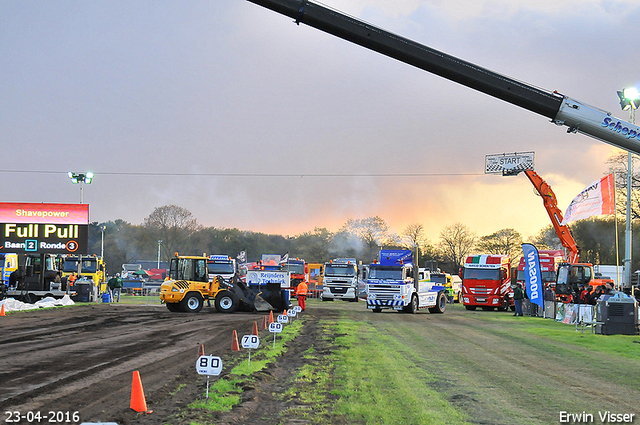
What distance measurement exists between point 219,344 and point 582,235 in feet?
220

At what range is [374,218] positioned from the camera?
7731cm

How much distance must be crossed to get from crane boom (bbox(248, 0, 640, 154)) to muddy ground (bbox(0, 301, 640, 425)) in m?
5.67

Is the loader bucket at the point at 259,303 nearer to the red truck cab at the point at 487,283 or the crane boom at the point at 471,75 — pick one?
the crane boom at the point at 471,75

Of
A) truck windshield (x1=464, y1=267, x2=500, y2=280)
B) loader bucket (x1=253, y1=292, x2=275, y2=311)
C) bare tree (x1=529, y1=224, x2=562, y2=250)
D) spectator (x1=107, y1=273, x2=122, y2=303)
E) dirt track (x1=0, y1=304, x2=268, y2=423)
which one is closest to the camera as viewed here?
dirt track (x1=0, y1=304, x2=268, y2=423)

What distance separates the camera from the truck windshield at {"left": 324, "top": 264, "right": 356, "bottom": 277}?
47781 millimetres

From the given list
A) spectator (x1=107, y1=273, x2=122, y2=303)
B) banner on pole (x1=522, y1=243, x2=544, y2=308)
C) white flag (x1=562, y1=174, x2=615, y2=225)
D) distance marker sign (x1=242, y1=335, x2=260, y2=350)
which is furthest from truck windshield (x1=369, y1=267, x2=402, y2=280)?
distance marker sign (x1=242, y1=335, x2=260, y2=350)

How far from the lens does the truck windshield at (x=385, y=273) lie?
109 ft

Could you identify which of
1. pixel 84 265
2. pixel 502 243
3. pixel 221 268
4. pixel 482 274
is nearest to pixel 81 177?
pixel 84 265

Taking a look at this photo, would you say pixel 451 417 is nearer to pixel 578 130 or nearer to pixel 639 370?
pixel 639 370

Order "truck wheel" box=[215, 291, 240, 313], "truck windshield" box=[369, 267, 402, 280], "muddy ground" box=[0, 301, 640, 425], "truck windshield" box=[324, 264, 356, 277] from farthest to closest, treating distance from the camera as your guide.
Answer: "truck windshield" box=[324, 264, 356, 277] → "truck windshield" box=[369, 267, 402, 280] → "truck wheel" box=[215, 291, 240, 313] → "muddy ground" box=[0, 301, 640, 425]

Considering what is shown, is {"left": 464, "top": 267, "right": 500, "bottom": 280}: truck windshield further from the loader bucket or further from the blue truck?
the loader bucket

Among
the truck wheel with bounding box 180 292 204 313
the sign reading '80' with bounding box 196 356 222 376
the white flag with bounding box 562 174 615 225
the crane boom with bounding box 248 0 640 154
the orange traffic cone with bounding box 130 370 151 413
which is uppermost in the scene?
the crane boom with bounding box 248 0 640 154

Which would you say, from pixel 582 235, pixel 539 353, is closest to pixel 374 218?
pixel 582 235

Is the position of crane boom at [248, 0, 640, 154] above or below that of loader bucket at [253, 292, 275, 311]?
above
